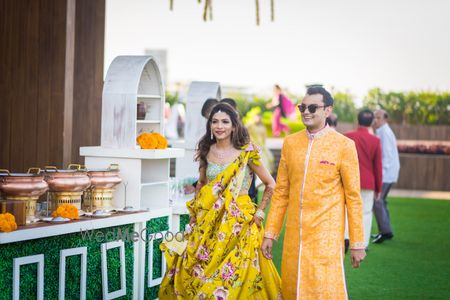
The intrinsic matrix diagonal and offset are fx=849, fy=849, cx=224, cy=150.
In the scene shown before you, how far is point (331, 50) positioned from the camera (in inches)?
1093

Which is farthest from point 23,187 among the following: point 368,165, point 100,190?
point 368,165

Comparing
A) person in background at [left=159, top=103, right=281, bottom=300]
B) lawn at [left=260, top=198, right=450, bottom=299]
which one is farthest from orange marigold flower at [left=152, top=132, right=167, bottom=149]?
lawn at [left=260, top=198, right=450, bottom=299]

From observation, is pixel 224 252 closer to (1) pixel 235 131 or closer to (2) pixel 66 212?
(1) pixel 235 131

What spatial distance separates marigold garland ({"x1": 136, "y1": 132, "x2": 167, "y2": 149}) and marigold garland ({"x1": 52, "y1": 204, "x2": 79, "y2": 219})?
1138mm


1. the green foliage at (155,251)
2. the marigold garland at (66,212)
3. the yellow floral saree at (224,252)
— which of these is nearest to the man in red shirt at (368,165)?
the green foliage at (155,251)

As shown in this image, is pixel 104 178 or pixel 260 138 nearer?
pixel 104 178

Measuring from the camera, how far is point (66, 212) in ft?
19.0

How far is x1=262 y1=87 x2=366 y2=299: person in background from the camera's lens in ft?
15.4

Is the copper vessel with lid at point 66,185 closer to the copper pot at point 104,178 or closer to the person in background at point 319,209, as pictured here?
the copper pot at point 104,178

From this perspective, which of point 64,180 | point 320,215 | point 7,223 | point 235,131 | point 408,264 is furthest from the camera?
point 408,264

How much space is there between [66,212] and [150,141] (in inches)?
49.2

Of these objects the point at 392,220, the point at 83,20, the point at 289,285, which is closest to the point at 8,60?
the point at 83,20

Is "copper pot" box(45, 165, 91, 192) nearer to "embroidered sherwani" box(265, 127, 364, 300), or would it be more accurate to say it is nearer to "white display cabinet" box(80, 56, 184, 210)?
"white display cabinet" box(80, 56, 184, 210)

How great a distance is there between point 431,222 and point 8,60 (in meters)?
7.39
